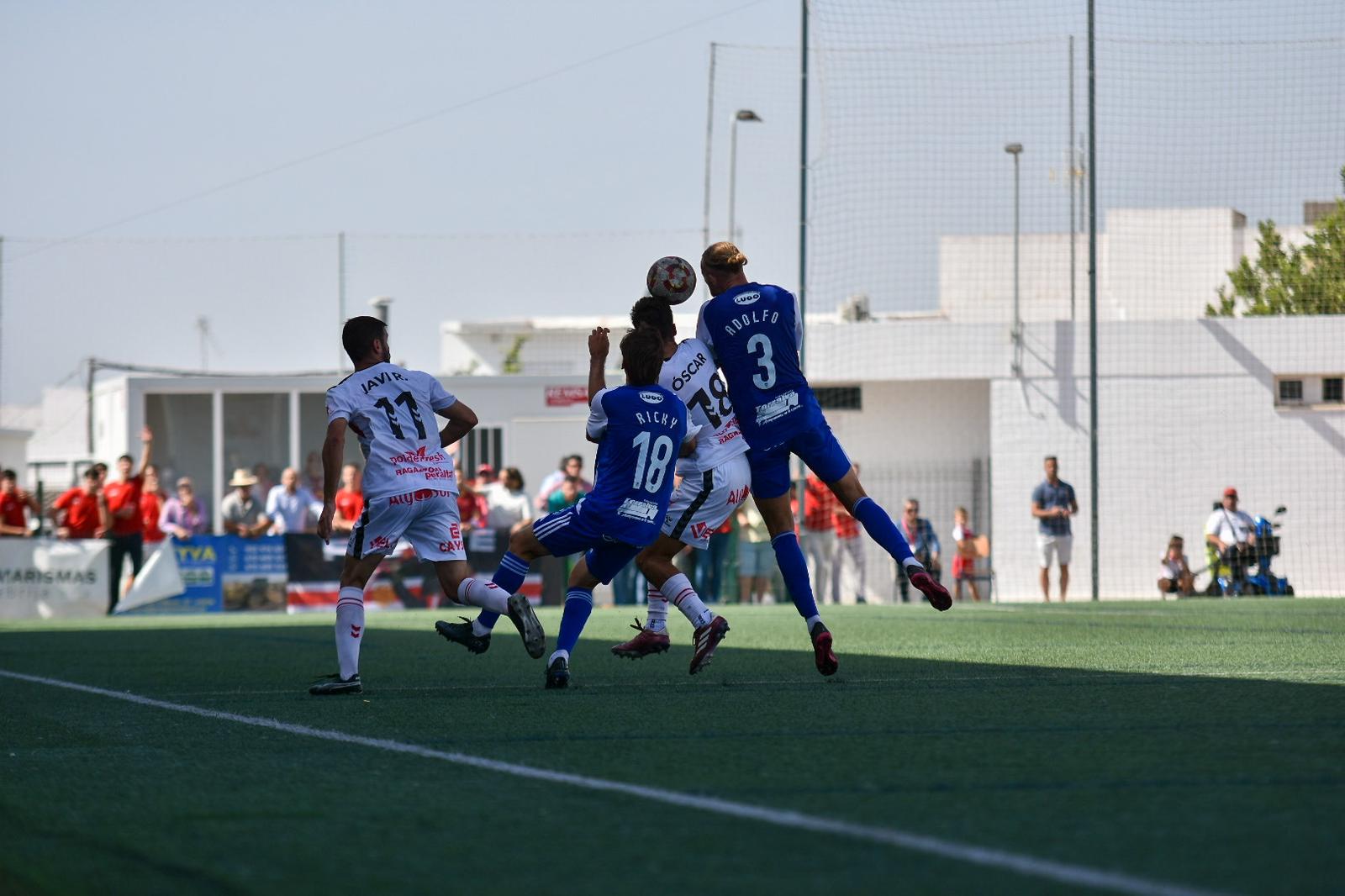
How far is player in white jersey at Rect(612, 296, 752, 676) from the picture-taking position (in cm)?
785

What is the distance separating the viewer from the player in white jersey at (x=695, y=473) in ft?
25.8

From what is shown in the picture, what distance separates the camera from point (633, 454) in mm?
7352

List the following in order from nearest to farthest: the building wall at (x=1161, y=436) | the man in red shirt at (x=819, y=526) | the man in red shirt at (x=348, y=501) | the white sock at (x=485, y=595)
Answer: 1. the white sock at (x=485, y=595)
2. the man in red shirt at (x=348, y=501)
3. the man in red shirt at (x=819, y=526)
4. the building wall at (x=1161, y=436)

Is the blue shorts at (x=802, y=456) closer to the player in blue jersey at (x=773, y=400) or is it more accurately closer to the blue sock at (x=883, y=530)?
the player in blue jersey at (x=773, y=400)

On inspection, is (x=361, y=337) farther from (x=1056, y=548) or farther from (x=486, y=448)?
(x=486, y=448)

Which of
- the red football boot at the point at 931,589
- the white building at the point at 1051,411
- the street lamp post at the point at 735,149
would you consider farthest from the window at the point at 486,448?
the red football boot at the point at 931,589

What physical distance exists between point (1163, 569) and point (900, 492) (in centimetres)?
463

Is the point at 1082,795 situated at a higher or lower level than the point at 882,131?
lower

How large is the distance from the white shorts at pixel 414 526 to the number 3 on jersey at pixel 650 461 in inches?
35.8

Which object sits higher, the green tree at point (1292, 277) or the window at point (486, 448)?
the green tree at point (1292, 277)

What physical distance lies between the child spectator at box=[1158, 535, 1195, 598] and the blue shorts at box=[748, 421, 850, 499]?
53.2ft

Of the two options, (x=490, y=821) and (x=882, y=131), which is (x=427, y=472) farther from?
(x=882, y=131)

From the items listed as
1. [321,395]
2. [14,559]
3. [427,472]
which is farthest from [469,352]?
[427,472]

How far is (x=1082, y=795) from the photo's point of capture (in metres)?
3.99
